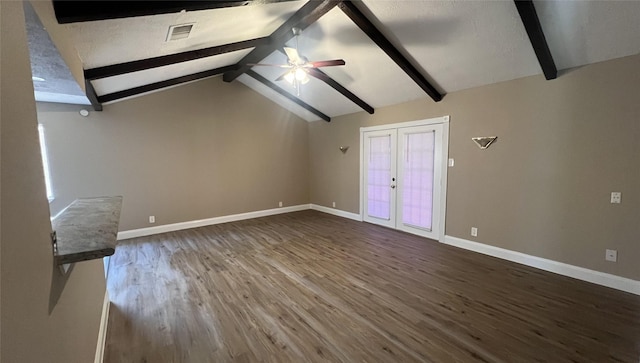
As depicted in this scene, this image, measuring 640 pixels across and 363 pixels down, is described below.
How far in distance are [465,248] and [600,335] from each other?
2.06 meters

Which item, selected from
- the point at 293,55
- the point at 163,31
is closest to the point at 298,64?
the point at 293,55

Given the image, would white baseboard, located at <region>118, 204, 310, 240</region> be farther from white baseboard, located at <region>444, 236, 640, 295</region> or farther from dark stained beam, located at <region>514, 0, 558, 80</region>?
dark stained beam, located at <region>514, 0, 558, 80</region>

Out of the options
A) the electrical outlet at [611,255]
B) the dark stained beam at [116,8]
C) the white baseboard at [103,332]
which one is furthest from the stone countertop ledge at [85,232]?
the electrical outlet at [611,255]

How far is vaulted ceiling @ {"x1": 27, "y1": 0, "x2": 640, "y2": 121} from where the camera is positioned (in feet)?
8.39

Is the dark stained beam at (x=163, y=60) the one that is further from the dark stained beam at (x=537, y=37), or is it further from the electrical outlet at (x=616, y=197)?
the electrical outlet at (x=616, y=197)

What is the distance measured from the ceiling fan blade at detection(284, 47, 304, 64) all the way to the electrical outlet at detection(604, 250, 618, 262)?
4.23 m

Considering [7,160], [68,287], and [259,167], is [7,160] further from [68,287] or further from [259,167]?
[259,167]

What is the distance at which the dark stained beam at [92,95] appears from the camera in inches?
136

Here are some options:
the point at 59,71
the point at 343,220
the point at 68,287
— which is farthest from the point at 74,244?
the point at 343,220

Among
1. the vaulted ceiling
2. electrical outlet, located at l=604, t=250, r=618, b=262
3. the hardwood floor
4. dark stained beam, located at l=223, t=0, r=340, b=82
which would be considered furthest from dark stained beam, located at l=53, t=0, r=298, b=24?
electrical outlet, located at l=604, t=250, r=618, b=262

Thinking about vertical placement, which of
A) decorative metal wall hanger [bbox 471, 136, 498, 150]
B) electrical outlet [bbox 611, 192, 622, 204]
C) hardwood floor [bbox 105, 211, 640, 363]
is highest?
decorative metal wall hanger [bbox 471, 136, 498, 150]

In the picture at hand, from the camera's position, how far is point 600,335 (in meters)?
2.24

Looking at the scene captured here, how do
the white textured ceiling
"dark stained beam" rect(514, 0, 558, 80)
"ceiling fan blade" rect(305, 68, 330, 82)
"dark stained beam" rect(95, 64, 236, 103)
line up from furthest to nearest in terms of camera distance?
1. "dark stained beam" rect(95, 64, 236, 103)
2. "ceiling fan blade" rect(305, 68, 330, 82)
3. "dark stained beam" rect(514, 0, 558, 80)
4. the white textured ceiling

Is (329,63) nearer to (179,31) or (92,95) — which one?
(179,31)
